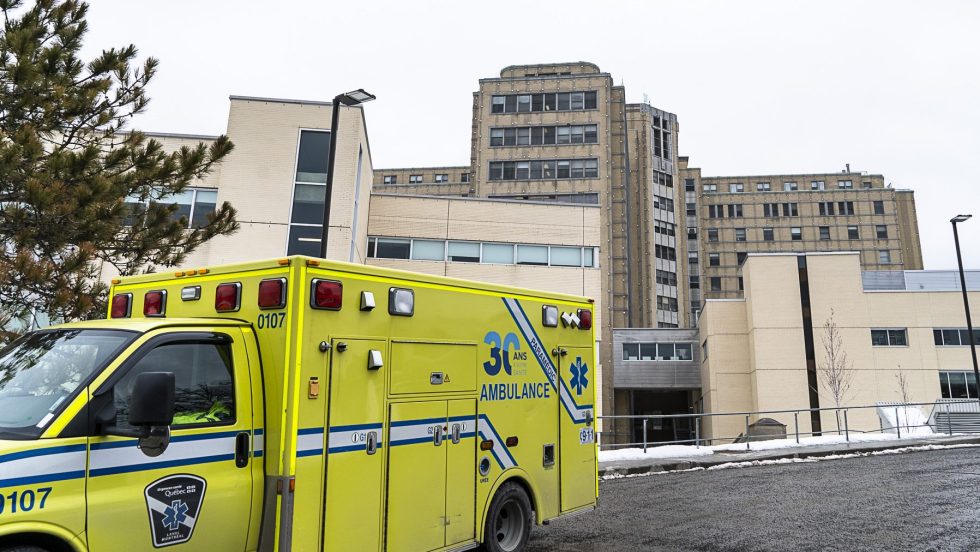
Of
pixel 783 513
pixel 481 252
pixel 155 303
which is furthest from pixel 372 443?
pixel 481 252

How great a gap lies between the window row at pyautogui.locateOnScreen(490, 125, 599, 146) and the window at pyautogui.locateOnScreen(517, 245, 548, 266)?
3175 centimetres

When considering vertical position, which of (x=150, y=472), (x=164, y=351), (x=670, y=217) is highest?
(x=670, y=217)

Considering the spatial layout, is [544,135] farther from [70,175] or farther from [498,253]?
[70,175]

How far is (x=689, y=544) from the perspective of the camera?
25.7 feet

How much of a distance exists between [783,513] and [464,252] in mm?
22092

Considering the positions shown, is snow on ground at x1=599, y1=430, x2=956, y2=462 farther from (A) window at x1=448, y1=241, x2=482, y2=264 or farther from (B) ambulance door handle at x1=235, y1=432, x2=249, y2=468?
(A) window at x1=448, y1=241, x2=482, y2=264

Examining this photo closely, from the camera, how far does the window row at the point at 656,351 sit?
5253 cm

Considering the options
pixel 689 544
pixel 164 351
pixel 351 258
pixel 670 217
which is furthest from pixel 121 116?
pixel 670 217

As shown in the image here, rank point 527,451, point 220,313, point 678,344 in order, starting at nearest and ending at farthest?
1. point 220,313
2. point 527,451
3. point 678,344

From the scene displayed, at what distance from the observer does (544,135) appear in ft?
202

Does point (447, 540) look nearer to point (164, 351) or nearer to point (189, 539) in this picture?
point (189, 539)

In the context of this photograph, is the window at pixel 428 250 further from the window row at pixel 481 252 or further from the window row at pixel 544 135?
the window row at pixel 544 135

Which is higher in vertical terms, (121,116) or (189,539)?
(121,116)

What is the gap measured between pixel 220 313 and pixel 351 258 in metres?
19.5
